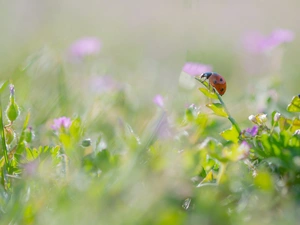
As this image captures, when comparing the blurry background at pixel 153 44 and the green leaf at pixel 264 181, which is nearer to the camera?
the green leaf at pixel 264 181

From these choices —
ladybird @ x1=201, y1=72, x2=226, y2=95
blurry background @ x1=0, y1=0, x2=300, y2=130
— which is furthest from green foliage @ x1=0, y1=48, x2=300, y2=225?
blurry background @ x1=0, y1=0, x2=300, y2=130

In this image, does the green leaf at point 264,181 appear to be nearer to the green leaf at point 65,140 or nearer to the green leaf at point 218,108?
the green leaf at point 218,108

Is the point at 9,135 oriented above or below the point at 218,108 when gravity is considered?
below

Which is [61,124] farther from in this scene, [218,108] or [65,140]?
[218,108]

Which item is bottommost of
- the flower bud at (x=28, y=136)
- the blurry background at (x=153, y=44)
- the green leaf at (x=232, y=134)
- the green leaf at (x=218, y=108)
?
the blurry background at (x=153, y=44)

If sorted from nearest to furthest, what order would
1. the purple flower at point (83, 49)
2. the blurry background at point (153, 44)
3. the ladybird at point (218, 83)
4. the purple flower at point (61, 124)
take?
the purple flower at point (61, 124)
the ladybird at point (218, 83)
the blurry background at point (153, 44)
the purple flower at point (83, 49)

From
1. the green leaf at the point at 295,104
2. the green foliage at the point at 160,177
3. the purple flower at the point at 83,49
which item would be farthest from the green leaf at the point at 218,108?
the purple flower at the point at 83,49

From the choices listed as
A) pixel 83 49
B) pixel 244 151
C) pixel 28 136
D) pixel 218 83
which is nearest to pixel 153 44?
pixel 83 49

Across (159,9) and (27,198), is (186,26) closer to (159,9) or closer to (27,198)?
(27,198)

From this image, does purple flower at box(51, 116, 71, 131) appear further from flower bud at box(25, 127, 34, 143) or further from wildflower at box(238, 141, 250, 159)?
wildflower at box(238, 141, 250, 159)
